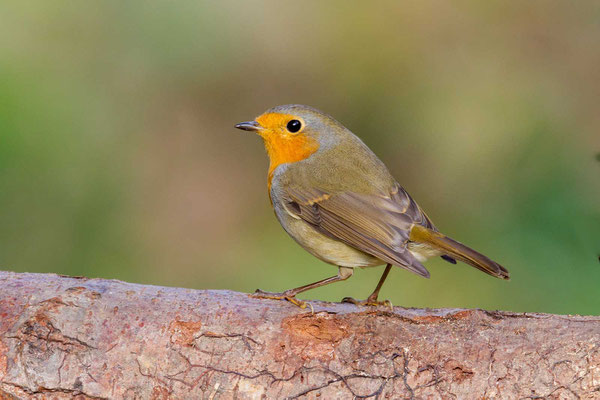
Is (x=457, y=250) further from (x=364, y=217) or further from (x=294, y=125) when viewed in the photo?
(x=294, y=125)

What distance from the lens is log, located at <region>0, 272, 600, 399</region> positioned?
2227 millimetres

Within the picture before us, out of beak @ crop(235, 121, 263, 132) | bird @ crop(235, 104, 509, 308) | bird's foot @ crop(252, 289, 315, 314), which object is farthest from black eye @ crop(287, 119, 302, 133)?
bird's foot @ crop(252, 289, 315, 314)

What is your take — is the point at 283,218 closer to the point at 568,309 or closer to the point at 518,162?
the point at 568,309

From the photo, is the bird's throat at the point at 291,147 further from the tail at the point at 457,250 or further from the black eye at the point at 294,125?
the tail at the point at 457,250

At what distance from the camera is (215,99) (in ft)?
17.8

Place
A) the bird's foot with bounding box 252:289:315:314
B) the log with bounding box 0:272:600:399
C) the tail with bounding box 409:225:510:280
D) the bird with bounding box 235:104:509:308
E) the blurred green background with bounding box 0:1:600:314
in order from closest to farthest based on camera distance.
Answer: the log with bounding box 0:272:600:399
the bird's foot with bounding box 252:289:315:314
the tail with bounding box 409:225:510:280
the bird with bounding box 235:104:509:308
the blurred green background with bounding box 0:1:600:314

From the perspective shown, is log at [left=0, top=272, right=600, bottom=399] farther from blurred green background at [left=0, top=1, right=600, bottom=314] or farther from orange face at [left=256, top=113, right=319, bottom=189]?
blurred green background at [left=0, top=1, right=600, bottom=314]

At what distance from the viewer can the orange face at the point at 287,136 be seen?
3346 millimetres

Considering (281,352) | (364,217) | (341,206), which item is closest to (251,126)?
(341,206)

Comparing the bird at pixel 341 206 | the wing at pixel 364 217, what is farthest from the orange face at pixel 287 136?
the wing at pixel 364 217

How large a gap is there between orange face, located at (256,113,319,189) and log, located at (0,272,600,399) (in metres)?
1.09

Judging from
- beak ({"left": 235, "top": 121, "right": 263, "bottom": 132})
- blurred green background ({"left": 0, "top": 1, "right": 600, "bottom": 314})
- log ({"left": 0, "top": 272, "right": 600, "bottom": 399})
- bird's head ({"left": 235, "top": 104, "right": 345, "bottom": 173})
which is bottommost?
log ({"left": 0, "top": 272, "right": 600, "bottom": 399})

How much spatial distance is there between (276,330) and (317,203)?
87cm

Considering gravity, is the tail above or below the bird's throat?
below
